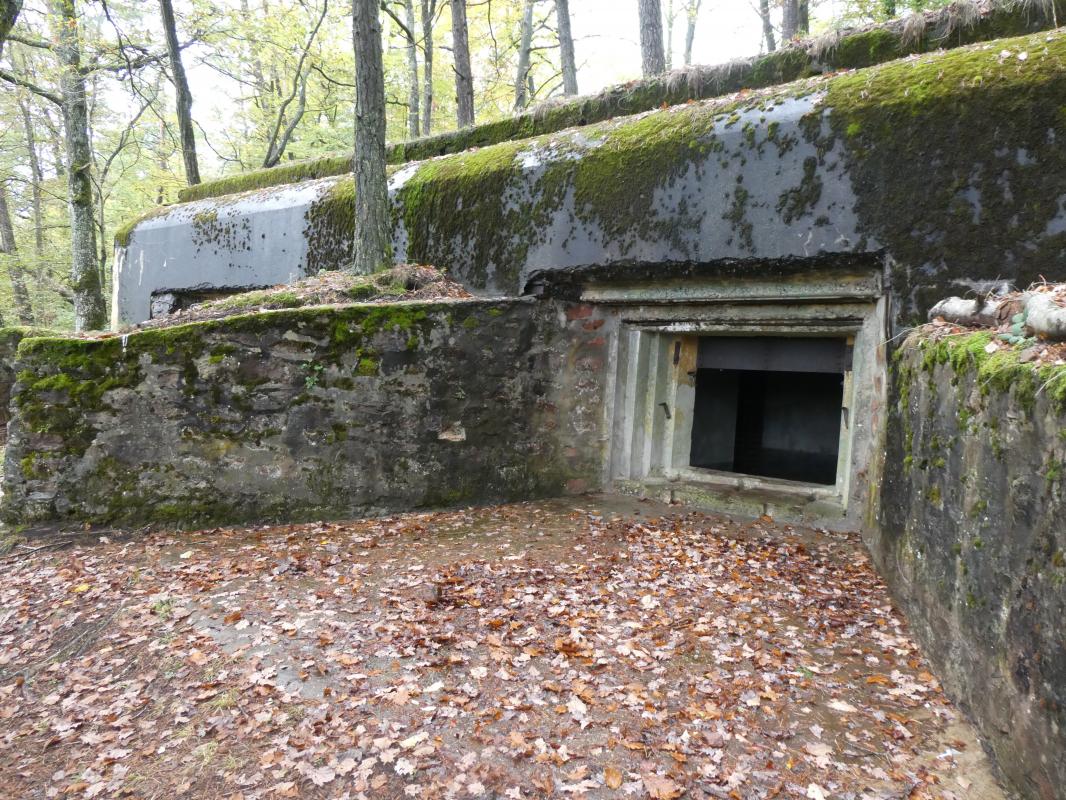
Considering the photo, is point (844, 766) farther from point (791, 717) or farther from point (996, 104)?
point (996, 104)

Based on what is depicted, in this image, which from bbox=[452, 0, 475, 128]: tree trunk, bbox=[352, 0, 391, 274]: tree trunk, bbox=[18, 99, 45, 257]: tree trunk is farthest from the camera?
bbox=[18, 99, 45, 257]: tree trunk

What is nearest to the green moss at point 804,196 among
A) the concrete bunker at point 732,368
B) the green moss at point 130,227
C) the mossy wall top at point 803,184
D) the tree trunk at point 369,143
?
the mossy wall top at point 803,184

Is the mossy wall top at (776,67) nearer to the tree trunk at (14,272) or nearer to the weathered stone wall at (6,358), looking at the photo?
the weathered stone wall at (6,358)

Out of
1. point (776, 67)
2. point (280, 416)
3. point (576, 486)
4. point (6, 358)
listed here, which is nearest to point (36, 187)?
point (6, 358)

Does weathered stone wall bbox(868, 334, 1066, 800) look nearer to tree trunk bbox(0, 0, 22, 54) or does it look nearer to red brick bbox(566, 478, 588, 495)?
red brick bbox(566, 478, 588, 495)

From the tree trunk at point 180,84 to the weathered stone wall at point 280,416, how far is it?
8.11 m

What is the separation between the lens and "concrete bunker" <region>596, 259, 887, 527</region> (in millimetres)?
4973

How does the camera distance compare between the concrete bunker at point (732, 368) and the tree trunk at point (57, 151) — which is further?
the tree trunk at point (57, 151)

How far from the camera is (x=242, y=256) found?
8719 mm

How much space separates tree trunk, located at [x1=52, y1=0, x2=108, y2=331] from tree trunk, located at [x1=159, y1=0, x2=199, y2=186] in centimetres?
138

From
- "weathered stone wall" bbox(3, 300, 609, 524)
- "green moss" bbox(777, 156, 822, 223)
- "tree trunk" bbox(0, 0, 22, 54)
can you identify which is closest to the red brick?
"weathered stone wall" bbox(3, 300, 609, 524)

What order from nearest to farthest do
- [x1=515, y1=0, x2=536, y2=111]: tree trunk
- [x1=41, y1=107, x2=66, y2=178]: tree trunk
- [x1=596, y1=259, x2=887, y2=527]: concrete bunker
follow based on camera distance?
1. [x1=596, y1=259, x2=887, y2=527]: concrete bunker
2. [x1=515, y1=0, x2=536, y2=111]: tree trunk
3. [x1=41, y1=107, x2=66, y2=178]: tree trunk

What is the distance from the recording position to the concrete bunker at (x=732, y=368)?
4973mm

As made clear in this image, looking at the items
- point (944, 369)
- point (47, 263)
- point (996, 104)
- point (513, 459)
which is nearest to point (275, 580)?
→ point (513, 459)
